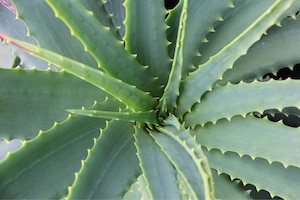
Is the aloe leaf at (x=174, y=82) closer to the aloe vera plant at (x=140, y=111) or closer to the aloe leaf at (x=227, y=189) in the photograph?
the aloe vera plant at (x=140, y=111)

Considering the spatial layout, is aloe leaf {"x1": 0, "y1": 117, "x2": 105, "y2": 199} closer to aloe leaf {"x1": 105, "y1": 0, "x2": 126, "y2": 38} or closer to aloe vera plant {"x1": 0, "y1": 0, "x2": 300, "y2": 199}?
aloe vera plant {"x1": 0, "y1": 0, "x2": 300, "y2": 199}

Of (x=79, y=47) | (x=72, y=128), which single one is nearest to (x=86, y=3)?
(x=79, y=47)

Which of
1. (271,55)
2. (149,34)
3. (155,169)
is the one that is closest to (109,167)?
(155,169)

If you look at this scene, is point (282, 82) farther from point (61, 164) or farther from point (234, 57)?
point (61, 164)

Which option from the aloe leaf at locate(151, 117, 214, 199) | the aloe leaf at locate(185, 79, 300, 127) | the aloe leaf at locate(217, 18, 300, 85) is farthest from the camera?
the aloe leaf at locate(217, 18, 300, 85)

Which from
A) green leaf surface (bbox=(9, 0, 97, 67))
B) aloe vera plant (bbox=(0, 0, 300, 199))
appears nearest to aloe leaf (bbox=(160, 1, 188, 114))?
aloe vera plant (bbox=(0, 0, 300, 199))

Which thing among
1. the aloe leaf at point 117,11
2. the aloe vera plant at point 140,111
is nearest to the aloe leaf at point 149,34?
the aloe vera plant at point 140,111
